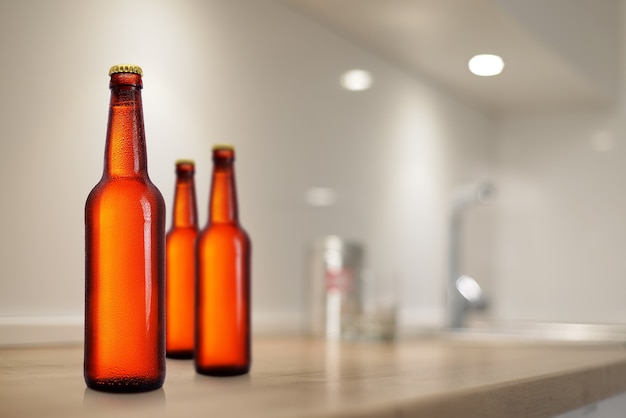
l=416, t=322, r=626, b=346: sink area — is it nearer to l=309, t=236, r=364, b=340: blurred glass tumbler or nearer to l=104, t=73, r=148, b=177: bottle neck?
l=309, t=236, r=364, b=340: blurred glass tumbler

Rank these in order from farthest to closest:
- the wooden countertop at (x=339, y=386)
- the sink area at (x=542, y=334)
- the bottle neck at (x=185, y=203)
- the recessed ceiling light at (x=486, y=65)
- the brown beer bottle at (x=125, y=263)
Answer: the recessed ceiling light at (x=486, y=65) → the sink area at (x=542, y=334) → the bottle neck at (x=185, y=203) → the brown beer bottle at (x=125, y=263) → the wooden countertop at (x=339, y=386)

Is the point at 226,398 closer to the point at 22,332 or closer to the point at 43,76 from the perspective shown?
the point at 22,332

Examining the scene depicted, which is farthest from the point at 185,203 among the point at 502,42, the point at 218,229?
the point at 502,42

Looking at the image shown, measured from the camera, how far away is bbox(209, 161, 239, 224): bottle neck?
983mm

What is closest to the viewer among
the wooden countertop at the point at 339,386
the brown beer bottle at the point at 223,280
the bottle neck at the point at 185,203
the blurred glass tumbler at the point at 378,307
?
the wooden countertop at the point at 339,386

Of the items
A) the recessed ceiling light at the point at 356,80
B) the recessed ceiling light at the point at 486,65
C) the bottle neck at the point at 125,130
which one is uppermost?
the recessed ceiling light at the point at 486,65

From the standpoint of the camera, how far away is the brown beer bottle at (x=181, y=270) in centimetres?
117

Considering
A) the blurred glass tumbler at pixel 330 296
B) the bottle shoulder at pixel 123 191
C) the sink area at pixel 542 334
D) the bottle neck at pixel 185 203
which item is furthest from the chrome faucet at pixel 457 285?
the bottle shoulder at pixel 123 191

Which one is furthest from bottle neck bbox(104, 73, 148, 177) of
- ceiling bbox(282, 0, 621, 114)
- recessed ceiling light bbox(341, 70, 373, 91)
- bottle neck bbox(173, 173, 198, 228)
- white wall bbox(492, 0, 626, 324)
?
white wall bbox(492, 0, 626, 324)

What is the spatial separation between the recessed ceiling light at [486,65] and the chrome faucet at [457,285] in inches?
11.6

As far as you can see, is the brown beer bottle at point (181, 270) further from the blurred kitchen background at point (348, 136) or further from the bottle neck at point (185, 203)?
the blurred kitchen background at point (348, 136)

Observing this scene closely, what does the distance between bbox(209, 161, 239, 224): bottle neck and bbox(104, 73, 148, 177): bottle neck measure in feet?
0.60

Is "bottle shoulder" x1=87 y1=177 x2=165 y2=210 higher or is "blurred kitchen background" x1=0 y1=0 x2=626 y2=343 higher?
"blurred kitchen background" x1=0 y1=0 x2=626 y2=343

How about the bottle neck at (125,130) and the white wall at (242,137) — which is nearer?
the bottle neck at (125,130)
